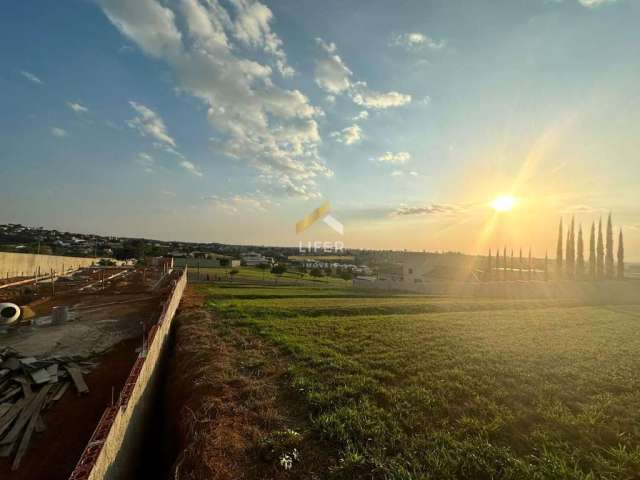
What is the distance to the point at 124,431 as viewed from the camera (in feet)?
18.1

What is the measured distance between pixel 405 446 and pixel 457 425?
1.16 meters

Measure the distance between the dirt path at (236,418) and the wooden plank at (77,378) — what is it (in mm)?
1929

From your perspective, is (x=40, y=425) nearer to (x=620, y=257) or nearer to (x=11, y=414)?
(x=11, y=414)

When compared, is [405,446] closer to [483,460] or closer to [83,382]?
[483,460]

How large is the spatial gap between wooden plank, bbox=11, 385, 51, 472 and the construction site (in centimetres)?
1

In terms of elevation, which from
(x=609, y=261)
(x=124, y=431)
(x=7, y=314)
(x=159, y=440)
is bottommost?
(x=159, y=440)

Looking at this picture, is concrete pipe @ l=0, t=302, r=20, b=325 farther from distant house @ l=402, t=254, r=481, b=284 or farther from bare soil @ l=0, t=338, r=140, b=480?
distant house @ l=402, t=254, r=481, b=284

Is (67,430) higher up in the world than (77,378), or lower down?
lower down

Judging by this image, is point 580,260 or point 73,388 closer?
point 73,388

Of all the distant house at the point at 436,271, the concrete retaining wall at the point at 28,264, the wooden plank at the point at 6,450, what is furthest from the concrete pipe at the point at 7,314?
the distant house at the point at 436,271

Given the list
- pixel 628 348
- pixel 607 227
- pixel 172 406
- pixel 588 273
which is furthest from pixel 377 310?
pixel 607 227

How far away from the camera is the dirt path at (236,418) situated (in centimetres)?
391

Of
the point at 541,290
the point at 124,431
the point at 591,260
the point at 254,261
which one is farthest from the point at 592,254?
the point at 254,261

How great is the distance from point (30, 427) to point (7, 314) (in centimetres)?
987
